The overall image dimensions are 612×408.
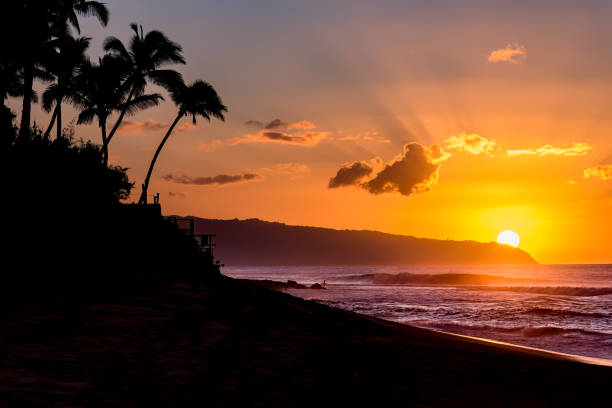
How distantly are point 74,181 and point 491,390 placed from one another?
59.8ft

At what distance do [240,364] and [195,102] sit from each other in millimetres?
32188

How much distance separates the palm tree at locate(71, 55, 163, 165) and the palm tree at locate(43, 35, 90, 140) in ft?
2.08

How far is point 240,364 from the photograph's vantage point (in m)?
8.16

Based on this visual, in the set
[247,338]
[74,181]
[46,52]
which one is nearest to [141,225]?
[74,181]

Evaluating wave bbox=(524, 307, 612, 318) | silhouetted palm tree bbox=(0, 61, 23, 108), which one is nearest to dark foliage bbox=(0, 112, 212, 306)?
silhouetted palm tree bbox=(0, 61, 23, 108)

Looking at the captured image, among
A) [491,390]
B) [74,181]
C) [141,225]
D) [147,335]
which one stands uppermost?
[74,181]

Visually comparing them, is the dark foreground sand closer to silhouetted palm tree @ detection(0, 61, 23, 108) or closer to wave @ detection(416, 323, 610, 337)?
wave @ detection(416, 323, 610, 337)

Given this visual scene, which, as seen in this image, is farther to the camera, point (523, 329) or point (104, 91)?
point (104, 91)

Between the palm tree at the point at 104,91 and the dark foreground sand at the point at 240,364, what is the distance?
24239 mm

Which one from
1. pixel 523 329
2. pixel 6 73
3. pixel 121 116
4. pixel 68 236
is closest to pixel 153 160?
pixel 121 116

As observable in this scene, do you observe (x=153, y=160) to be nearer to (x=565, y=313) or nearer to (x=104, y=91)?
(x=104, y=91)

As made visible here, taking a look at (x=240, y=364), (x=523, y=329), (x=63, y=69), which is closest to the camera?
(x=240, y=364)

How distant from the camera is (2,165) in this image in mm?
18188

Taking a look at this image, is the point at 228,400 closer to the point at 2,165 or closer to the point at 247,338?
the point at 247,338
